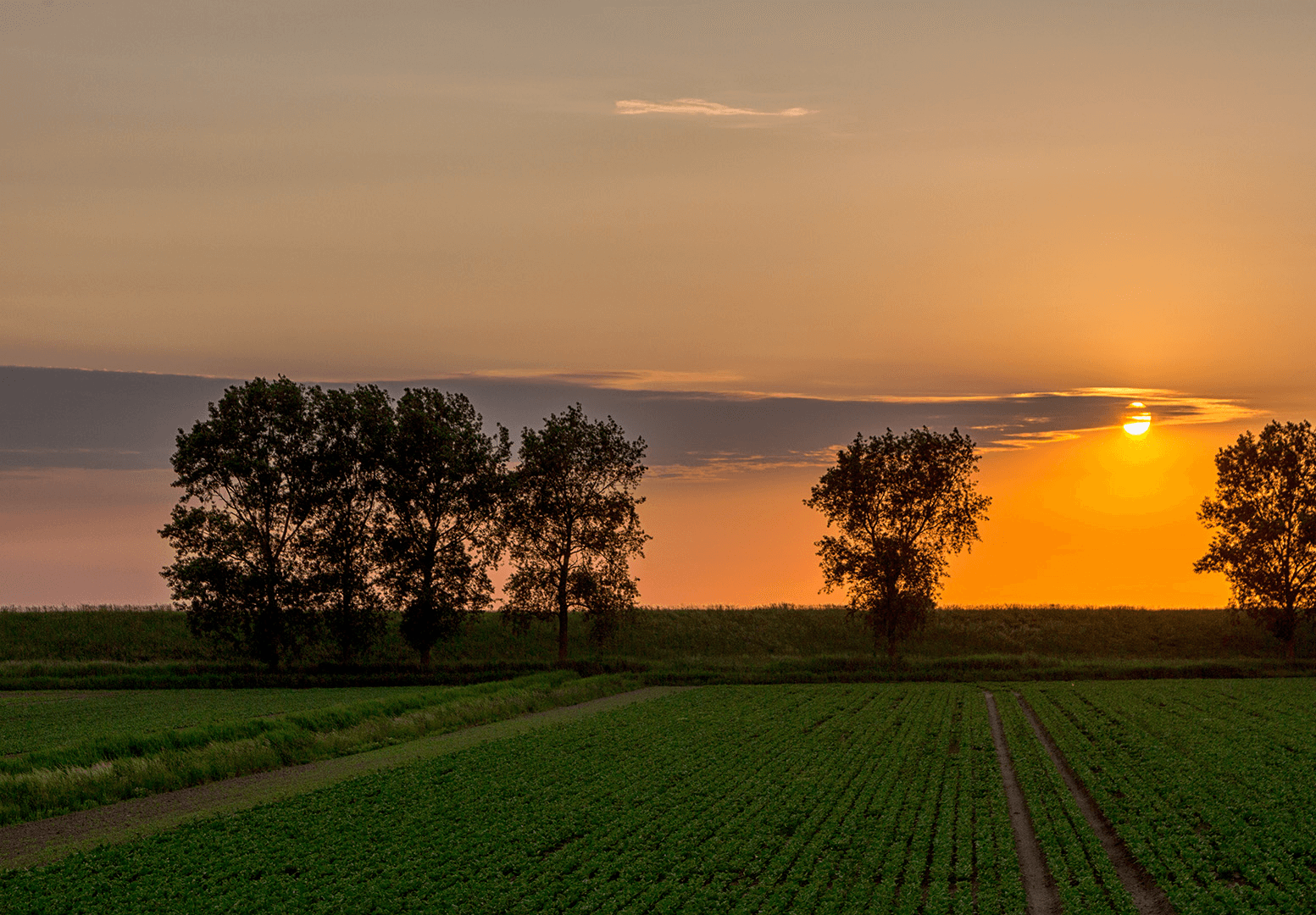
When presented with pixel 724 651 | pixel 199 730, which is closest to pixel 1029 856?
pixel 199 730

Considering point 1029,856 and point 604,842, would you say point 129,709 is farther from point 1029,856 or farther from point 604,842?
point 1029,856

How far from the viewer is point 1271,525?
7556 cm

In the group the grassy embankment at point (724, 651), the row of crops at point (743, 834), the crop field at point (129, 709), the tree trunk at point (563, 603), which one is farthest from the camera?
the tree trunk at point (563, 603)

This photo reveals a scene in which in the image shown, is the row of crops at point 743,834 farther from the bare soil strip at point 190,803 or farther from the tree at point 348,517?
the tree at point 348,517

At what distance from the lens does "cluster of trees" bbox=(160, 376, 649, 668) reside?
70000mm

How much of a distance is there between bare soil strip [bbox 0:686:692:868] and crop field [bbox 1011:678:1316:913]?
20.9m

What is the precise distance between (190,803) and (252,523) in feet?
142

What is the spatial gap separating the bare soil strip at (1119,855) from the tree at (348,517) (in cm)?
4786

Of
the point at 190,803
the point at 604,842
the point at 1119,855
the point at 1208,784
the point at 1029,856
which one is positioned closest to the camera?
the point at 1029,856

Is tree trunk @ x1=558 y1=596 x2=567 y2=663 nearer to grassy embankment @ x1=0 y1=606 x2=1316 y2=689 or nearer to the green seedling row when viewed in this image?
grassy embankment @ x1=0 y1=606 x2=1316 y2=689

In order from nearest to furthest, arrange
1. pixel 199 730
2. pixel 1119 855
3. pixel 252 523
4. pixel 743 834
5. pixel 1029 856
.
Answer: pixel 1029 856 → pixel 1119 855 → pixel 743 834 → pixel 199 730 → pixel 252 523

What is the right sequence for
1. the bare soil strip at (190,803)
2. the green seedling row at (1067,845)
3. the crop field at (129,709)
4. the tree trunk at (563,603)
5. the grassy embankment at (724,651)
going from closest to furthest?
the green seedling row at (1067,845), the bare soil strip at (190,803), the crop field at (129,709), the grassy embankment at (724,651), the tree trunk at (563,603)

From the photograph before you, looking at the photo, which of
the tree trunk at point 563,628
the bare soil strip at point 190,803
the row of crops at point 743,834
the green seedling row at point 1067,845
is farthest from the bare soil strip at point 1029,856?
the tree trunk at point 563,628

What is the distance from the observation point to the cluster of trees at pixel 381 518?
230 feet
